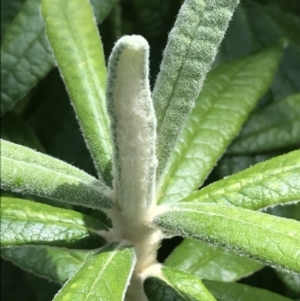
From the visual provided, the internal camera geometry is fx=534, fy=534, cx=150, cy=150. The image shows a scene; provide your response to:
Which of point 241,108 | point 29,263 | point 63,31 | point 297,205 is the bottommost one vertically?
point 29,263

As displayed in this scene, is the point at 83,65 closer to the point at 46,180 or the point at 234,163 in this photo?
the point at 46,180

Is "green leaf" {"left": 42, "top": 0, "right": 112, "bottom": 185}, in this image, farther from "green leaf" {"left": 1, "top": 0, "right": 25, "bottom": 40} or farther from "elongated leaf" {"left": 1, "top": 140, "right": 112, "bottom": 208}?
"green leaf" {"left": 1, "top": 0, "right": 25, "bottom": 40}

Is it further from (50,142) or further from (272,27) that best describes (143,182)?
(272,27)

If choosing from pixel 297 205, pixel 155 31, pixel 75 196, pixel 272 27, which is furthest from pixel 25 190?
pixel 272 27

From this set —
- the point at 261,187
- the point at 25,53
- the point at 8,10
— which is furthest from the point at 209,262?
the point at 8,10

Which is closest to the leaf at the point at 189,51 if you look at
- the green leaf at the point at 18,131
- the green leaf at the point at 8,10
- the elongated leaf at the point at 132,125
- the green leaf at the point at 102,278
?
the elongated leaf at the point at 132,125

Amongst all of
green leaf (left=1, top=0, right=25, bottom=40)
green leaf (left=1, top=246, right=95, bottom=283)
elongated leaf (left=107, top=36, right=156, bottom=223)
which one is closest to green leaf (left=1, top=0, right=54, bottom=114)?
green leaf (left=1, top=0, right=25, bottom=40)
